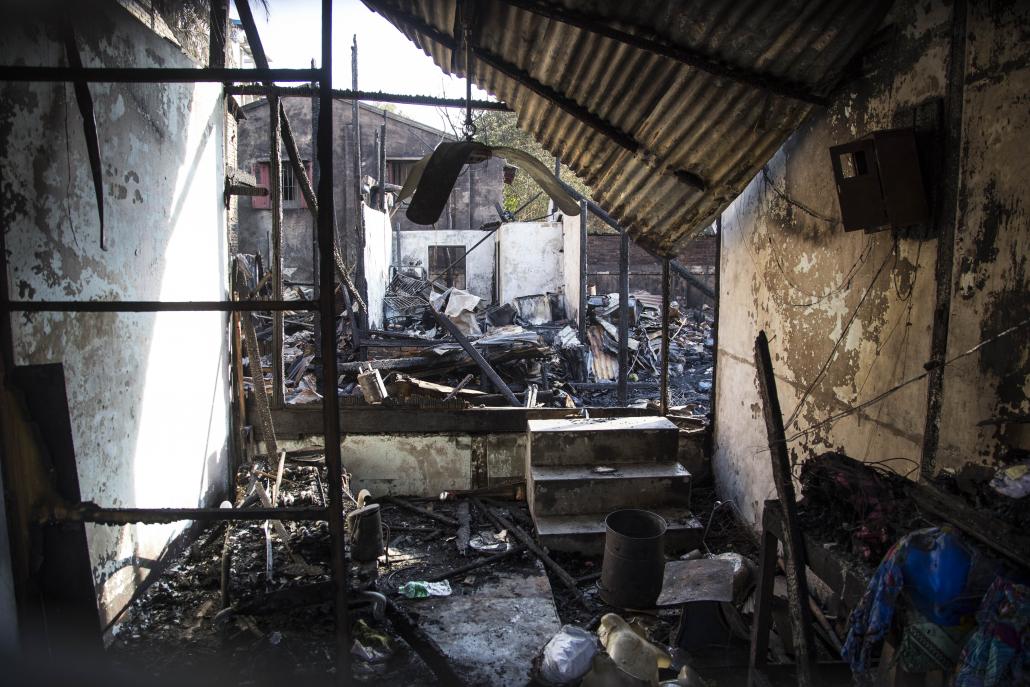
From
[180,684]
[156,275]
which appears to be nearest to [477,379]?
[156,275]

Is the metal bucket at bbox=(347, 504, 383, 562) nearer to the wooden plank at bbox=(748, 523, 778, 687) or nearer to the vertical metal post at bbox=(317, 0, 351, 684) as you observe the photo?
the vertical metal post at bbox=(317, 0, 351, 684)

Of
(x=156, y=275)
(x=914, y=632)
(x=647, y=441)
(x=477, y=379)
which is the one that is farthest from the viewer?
(x=477, y=379)

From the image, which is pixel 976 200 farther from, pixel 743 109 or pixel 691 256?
pixel 691 256

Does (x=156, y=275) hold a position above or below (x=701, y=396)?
above

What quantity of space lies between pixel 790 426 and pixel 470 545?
2980 mm

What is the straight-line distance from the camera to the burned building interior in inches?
104

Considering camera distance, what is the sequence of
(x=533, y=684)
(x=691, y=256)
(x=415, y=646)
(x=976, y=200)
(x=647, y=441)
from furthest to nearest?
1. (x=691, y=256)
2. (x=647, y=441)
3. (x=415, y=646)
4. (x=533, y=684)
5. (x=976, y=200)

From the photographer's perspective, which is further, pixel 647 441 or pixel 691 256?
pixel 691 256

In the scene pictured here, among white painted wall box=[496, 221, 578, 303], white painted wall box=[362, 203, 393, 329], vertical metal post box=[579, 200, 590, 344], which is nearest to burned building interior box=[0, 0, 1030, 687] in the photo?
vertical metal post box=[579, 200, 590, 344]

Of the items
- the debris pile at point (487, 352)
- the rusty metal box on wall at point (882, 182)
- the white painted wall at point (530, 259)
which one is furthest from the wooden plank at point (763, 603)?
the white painted wall at point (530, 259)

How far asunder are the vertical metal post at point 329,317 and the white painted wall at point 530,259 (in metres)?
18.8

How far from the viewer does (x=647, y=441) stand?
644 centimetres

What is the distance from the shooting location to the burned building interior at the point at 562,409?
104 inches

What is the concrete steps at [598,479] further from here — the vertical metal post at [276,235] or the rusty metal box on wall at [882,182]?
the rusty metal box on wall at [882,182]
